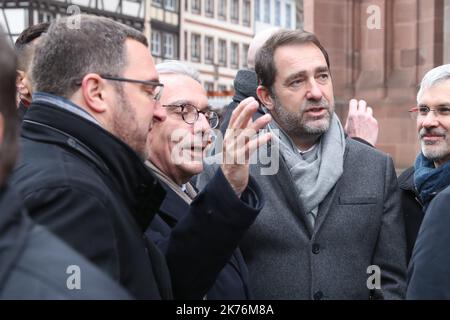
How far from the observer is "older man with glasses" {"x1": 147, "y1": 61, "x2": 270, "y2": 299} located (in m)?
2.78

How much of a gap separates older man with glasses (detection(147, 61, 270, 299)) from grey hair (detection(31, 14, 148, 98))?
445 mm

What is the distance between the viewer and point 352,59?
1030 cm

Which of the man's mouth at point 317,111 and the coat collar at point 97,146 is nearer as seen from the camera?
the coat collar at point 97,146

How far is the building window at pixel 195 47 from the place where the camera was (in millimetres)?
56750

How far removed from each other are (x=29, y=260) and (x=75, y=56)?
3.87 feet

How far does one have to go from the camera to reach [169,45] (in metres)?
53.0

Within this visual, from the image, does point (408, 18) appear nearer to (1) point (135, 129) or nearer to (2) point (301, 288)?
(2) point (301, 288)

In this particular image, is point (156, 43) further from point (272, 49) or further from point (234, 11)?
point (272, 49)

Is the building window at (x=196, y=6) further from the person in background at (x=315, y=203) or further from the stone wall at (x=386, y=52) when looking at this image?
the person in background at (x=315, y=203)

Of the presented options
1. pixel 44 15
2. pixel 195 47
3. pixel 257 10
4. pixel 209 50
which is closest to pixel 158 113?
pixel 44 15

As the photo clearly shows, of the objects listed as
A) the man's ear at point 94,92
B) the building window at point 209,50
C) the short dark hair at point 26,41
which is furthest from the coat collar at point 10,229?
the building window at point 209,50

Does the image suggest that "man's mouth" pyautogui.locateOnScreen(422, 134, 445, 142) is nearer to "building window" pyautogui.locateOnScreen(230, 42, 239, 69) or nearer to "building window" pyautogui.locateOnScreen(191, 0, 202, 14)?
"building window" pyautogui.locateOnScreen(191, 0, 202, 14)

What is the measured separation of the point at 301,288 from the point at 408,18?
22.4 ft
